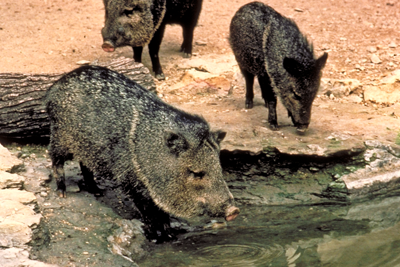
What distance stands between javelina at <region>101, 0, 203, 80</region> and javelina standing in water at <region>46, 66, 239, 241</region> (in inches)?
120

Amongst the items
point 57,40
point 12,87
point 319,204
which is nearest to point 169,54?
point 57,40

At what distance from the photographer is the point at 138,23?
7.97 meters

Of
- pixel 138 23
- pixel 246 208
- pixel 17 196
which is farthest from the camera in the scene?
pixel 138 23

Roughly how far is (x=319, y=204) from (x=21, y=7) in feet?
24.2

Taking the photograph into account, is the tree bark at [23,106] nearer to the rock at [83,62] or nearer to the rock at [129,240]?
the rock at [129,240]

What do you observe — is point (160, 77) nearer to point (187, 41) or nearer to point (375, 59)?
point (187, 41)

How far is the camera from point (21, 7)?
10.4m

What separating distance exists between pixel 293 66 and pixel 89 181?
2.48 meters

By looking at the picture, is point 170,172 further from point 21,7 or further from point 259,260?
point 21,7

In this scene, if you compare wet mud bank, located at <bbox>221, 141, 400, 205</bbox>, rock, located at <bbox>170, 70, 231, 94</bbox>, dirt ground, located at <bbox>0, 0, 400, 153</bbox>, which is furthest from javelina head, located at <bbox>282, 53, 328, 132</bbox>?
rock, located at <bbox>170, 70, 231, 94</bbox>

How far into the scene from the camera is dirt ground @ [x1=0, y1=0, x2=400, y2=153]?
616 cm

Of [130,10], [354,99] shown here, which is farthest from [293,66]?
[130,10]

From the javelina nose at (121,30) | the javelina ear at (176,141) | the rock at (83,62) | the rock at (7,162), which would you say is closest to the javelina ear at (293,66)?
the javelina ear at (176,141)

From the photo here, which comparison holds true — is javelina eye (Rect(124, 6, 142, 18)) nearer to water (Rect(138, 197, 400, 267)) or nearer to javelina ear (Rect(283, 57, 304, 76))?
javelina ear (Rect(283, 57, 304, 76))
